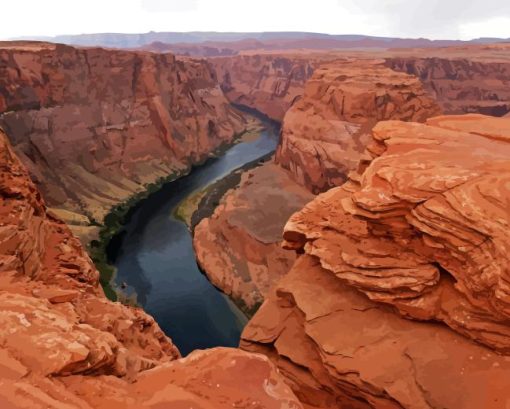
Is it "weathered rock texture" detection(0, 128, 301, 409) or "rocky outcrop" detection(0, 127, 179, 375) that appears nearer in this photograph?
"weathered rock texture" detection(0, 128, 301, 409)

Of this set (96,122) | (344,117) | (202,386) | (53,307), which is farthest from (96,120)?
(202,386)

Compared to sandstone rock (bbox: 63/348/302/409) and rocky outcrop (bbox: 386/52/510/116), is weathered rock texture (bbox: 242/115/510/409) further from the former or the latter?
rocky outcrop (bbox: 386/52/510/116)

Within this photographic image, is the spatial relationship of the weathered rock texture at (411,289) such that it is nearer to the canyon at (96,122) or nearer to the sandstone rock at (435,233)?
the sandstone rock at (435,233)

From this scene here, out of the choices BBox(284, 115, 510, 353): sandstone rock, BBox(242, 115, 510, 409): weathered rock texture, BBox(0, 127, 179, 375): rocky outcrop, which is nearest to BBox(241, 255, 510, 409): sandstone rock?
BBox(242, 115, 510, 409): weathered rock texture

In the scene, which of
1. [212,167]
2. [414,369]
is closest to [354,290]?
[414,369]

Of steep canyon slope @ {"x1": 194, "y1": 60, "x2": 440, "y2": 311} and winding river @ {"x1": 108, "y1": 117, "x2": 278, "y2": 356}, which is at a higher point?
steep canyon slope @ {"x1": 194, "y1": 60, "x2": 440, "y2": 311}

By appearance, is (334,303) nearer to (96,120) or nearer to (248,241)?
(248,241)

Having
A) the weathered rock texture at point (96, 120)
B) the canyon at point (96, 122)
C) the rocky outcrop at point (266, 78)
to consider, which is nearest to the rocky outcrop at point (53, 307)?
the canyon at point (96, 122)
